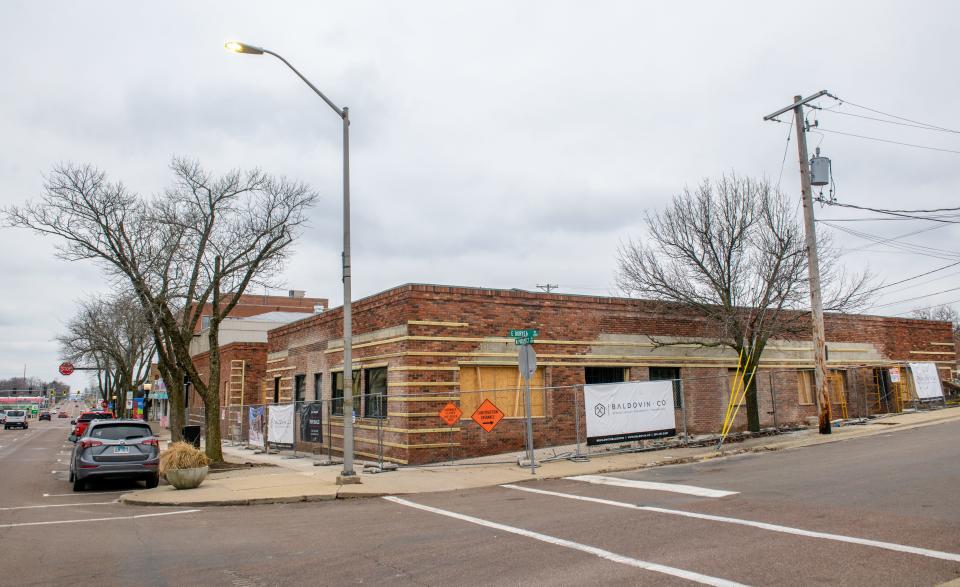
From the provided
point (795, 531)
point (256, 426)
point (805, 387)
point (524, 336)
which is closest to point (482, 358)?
point (524, 336)

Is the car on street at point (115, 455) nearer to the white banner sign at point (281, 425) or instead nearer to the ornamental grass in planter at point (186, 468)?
the ornamental grass in planter at point (186, 468)

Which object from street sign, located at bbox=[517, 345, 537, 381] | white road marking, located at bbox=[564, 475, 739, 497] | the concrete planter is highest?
street sign, located at bbox=[517, 345, 537, 381]

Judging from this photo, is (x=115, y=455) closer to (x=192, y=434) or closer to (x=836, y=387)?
→ (x=192, y=434)

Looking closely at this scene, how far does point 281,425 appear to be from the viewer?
2316 centimetres

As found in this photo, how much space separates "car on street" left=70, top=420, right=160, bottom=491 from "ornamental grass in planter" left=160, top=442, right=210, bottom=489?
3.96ft

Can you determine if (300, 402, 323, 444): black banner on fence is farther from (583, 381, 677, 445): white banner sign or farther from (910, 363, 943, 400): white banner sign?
(910, 363, 943, 400): white banner sign

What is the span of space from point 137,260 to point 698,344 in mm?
18849

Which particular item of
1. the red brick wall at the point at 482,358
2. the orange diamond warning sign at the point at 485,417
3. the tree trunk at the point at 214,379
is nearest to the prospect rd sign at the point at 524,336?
the orange diamond warning sign at the point at 485,417

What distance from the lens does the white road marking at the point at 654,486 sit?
1141 cm

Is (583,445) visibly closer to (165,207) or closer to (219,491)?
(219,491)

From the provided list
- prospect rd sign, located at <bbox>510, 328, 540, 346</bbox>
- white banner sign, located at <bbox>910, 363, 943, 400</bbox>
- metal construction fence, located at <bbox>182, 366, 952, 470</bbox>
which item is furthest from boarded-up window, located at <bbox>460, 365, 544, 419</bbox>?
white banner sign, located at <bbox>910, 363, 943, 400</bbox>

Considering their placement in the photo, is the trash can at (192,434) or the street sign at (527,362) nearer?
the street sign at (527,362)

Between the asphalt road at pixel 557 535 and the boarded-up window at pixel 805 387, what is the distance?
41.3 feet

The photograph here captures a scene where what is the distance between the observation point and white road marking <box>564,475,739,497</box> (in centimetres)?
1141
